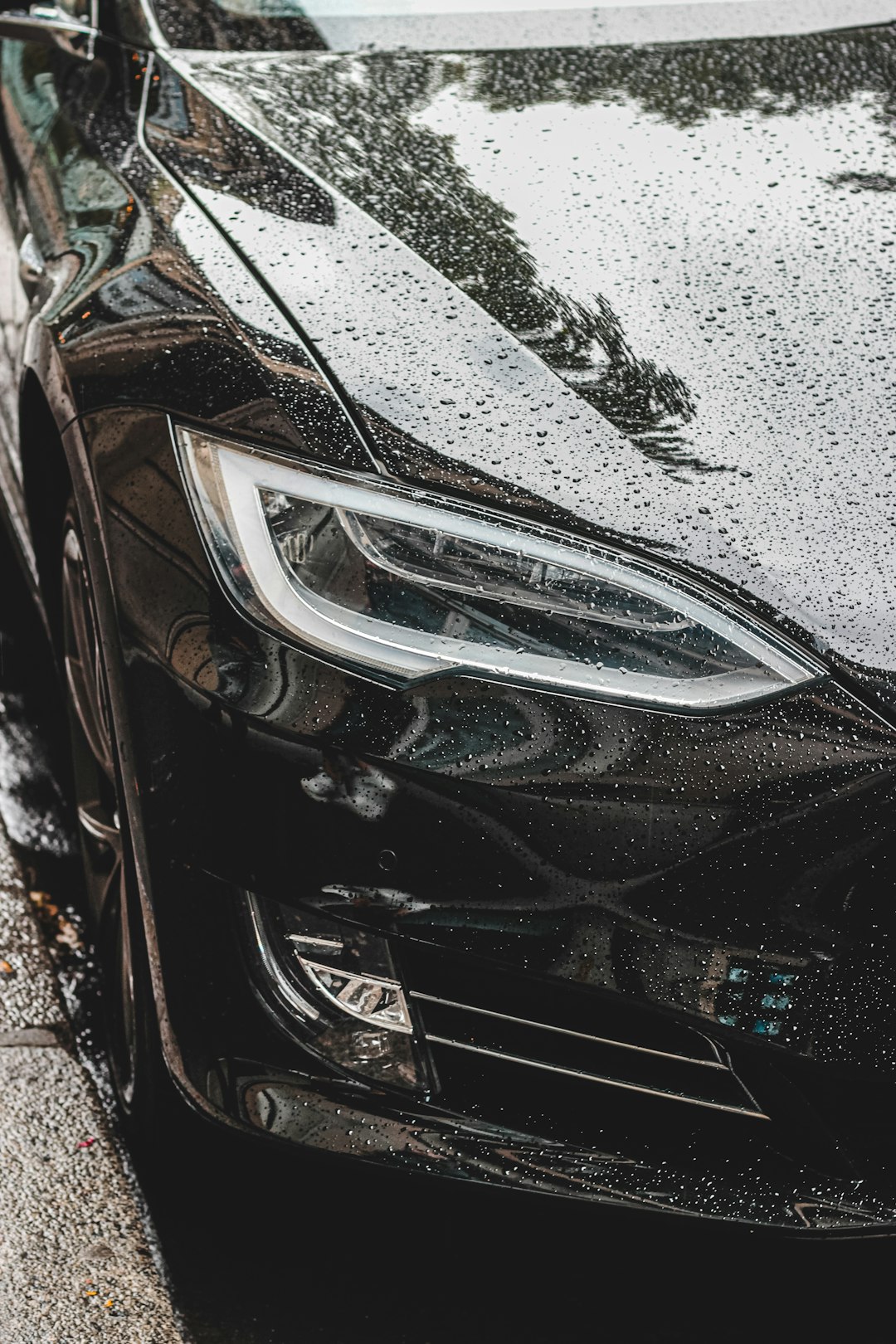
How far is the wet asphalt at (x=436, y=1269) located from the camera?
67.2 inches

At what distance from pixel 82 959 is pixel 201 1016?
0.75m

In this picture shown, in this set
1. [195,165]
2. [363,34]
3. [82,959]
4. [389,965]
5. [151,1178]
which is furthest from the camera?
[363,34]

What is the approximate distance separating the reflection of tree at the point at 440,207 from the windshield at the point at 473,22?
10 centimetres

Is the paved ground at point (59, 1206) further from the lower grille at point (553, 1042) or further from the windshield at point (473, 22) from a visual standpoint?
the windshield at point (473, 22)

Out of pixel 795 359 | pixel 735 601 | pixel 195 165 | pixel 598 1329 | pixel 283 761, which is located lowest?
pixel 598 1329

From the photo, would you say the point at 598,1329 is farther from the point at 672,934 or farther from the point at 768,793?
the point at 768,793

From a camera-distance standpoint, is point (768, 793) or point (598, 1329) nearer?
point (768, 793)

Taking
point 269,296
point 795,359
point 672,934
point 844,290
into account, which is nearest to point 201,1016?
point 672,934

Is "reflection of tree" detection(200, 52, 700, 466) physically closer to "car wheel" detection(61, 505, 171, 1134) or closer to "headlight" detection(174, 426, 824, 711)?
"headlight" detection(174, 426, 824, 711)

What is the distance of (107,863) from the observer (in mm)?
2006

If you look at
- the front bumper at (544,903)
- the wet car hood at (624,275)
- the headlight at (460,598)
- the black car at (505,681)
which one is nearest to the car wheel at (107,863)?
the black car at (505,681)

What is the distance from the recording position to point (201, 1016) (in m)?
1.59

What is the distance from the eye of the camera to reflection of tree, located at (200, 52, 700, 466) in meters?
1.64

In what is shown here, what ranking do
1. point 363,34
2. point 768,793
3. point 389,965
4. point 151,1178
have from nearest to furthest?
point 768,793
point 389,965
point 151,1178
point 363,34
